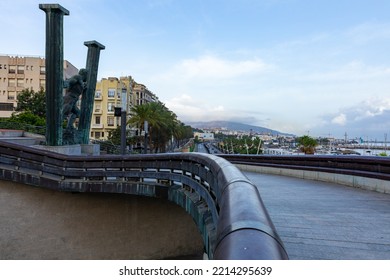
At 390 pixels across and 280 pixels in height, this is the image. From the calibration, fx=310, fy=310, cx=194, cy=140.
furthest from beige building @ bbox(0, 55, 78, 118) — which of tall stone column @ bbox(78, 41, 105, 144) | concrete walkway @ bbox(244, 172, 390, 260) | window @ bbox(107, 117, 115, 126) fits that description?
concrete walkway @ bbox(244, 172, 390, 260)

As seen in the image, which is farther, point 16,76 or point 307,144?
point 16,76

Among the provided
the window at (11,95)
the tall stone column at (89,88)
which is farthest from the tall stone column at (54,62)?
the window at (11,95)

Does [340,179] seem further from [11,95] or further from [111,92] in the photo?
[11,95]

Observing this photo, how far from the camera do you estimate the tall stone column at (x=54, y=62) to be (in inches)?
564

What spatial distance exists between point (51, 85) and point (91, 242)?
25.9 feet

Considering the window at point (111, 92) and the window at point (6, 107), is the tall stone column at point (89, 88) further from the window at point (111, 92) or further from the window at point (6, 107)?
the window at point (6, 107)

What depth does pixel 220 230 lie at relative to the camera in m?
1.84

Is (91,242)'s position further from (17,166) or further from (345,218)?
(345,218)

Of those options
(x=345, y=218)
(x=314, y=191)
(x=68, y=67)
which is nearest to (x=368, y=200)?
(x=314, y=191)

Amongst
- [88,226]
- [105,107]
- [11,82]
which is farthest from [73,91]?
[11,82]

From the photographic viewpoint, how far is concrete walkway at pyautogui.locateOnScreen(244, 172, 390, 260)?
348 centimetres

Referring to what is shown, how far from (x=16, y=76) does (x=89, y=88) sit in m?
54.0

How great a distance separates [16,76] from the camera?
62094 mm

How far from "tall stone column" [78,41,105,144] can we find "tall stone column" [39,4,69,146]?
311 centimetres
